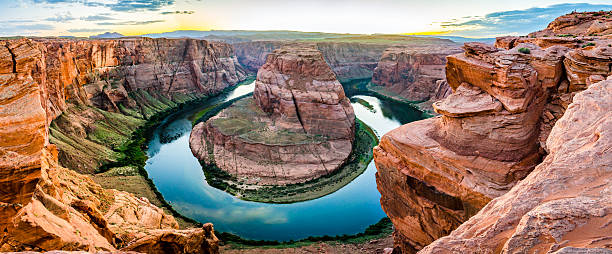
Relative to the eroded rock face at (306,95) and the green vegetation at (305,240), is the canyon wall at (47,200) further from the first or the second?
the eroded rock face at (306,95)

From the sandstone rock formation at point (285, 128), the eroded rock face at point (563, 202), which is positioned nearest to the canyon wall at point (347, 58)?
the sandstone rock formation at point (285, 128)

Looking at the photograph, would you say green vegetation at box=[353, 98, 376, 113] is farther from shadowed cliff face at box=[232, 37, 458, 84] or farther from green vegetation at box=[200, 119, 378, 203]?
shadowed cliff face at box=[232, 37, 458, 84]

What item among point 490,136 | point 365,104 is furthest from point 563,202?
point 365,104

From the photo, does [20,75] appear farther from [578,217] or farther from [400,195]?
[400,195]

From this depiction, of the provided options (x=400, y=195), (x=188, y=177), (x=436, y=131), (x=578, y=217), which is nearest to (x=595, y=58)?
(x=436, y=131)

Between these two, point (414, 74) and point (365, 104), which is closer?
point (365, 104)

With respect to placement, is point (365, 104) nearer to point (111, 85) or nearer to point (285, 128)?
point (285, 128)

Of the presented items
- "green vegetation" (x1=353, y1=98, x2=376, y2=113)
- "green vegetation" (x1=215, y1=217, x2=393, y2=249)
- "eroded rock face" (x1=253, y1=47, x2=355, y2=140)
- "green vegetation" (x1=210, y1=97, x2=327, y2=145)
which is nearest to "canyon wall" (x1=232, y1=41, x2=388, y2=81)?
"green vegetation" (x1=353, y1=98, x2=376, y2=113)
